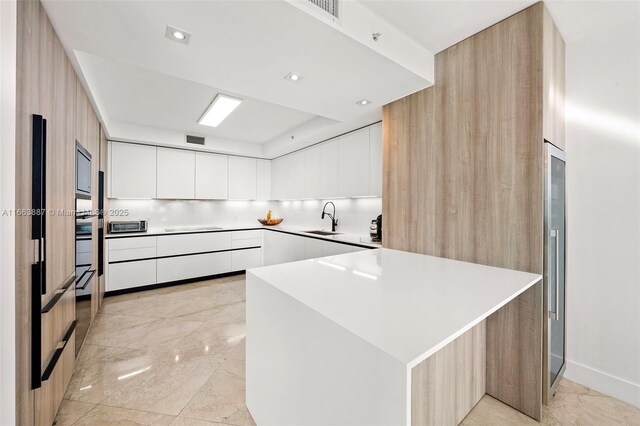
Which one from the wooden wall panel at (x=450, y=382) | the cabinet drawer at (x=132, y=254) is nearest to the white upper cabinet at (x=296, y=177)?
the cabinet drawer at (x=132, y=254)

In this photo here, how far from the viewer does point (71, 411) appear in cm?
167

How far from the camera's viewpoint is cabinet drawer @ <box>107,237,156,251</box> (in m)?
3.71

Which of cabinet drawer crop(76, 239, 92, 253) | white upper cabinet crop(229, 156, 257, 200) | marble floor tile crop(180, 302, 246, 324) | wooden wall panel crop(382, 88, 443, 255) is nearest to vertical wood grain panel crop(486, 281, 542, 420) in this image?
wooden wall panel crop(382, 88, 443, 255)

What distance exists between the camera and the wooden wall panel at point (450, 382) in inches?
51.5

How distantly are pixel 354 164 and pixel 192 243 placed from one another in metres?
2.95

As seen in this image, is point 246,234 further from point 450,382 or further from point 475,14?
point 475,14

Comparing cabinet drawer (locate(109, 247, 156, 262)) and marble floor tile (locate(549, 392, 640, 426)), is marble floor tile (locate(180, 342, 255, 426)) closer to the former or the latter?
marble floor tile (locate(549, 392, 640, 426))

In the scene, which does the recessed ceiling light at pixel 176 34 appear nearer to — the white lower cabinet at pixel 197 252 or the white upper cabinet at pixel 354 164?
the white upper cabinet at pixel 354 164

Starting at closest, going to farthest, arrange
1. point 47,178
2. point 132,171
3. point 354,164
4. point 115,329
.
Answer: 1. point 47,178
2. point 115,329
3. point 354,164
4. point 132,171

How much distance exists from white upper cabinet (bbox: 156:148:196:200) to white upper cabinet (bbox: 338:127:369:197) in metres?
2.66

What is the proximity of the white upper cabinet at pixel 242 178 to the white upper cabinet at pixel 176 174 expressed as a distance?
2.20ft

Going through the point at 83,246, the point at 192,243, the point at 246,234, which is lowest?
the point at 192,243

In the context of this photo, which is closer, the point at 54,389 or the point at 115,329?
the point at 54,389

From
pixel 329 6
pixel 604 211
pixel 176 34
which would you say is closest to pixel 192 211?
pixel 176 34
